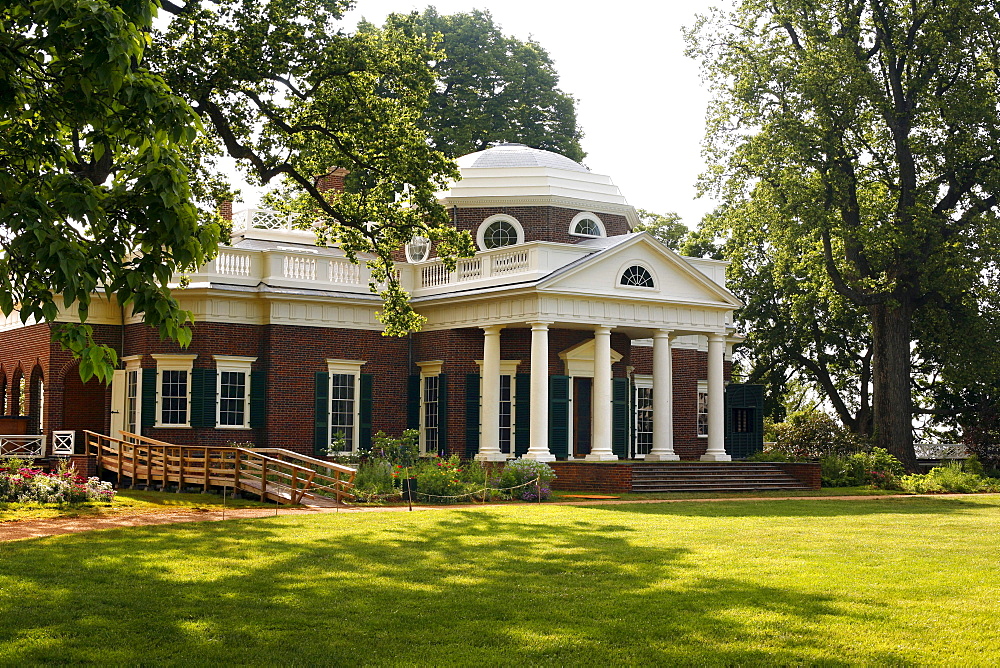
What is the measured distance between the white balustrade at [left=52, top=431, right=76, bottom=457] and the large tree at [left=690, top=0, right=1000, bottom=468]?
2143cm

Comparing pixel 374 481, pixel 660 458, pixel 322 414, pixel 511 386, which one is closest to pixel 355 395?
pixel 322 414

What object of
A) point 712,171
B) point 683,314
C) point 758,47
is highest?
point 758,47

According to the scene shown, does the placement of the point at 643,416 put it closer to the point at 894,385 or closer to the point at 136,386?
the point at 894,385

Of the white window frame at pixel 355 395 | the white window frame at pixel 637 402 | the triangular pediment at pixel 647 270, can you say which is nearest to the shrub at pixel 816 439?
the white window frame at pixel 637 402

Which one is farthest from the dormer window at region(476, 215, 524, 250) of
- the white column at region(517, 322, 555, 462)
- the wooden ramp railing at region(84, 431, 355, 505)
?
the wooden ramp railing at region(84, 431, 355, 505)

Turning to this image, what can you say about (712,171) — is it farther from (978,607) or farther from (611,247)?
(978,607)

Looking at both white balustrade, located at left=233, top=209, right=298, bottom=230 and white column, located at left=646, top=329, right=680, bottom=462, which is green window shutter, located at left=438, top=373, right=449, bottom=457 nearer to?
white column, located at left=646, top=329, right=680, bottom=462

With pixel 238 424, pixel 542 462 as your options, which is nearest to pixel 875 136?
pixel 542 462

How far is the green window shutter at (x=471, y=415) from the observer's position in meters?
30.9

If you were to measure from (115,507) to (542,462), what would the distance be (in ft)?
34.2

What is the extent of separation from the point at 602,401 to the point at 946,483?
10587mm

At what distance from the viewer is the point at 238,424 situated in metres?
29.9

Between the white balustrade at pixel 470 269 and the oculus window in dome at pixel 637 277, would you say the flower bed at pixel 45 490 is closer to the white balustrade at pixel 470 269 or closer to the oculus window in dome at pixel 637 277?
the white balustrade at pixel 470 269

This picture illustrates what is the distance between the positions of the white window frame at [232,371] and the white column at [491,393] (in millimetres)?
6124
